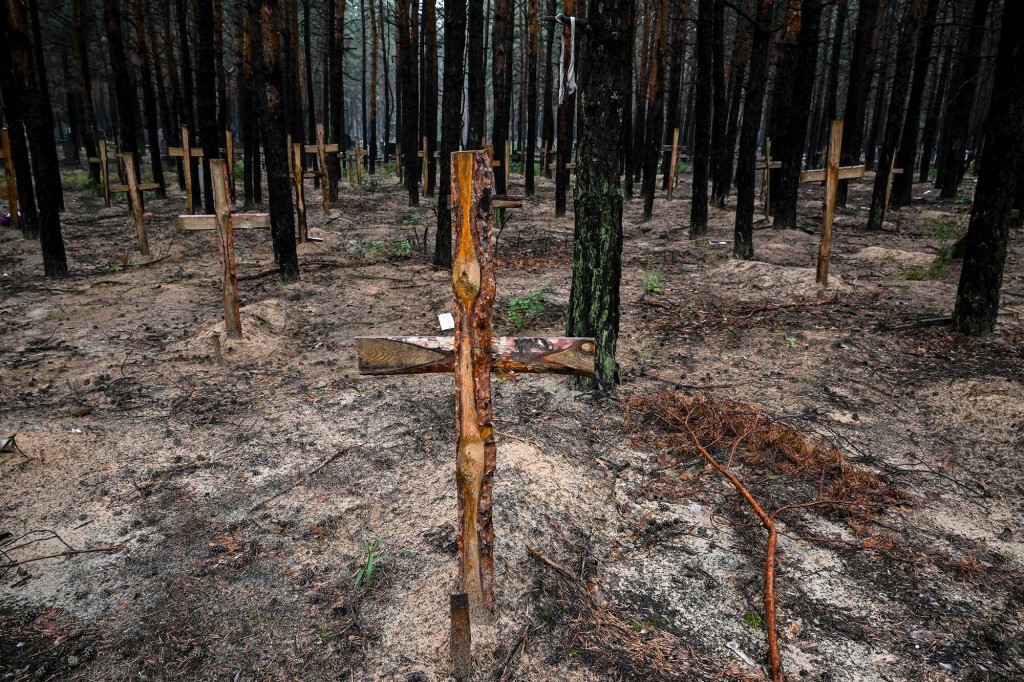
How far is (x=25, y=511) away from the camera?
3.84 meters

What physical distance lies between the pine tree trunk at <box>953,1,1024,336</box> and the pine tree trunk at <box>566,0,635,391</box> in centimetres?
366

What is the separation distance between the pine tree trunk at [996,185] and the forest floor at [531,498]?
1.35 feet

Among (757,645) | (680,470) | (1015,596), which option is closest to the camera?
(757,645)

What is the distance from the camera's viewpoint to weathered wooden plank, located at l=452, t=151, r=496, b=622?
2.30 m

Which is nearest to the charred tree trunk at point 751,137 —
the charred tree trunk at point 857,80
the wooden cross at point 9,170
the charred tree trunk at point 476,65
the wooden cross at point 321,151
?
the charred tree trunk at point 857,80

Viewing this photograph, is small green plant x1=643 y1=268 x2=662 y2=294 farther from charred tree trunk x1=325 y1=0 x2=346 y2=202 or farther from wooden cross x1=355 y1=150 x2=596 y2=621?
charred tree trunk x1=325 y1=0 x2=346 y2=202

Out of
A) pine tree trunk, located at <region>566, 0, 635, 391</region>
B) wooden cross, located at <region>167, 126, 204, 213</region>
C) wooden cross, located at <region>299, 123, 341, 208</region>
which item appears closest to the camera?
pine tree trunk, located at <region>566, 0, 635, 391</region>

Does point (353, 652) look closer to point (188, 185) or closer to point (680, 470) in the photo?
point (680, 470)

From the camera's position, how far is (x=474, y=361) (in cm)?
246

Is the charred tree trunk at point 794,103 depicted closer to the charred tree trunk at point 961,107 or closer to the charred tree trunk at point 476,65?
the charred tree trunk at point 961,107

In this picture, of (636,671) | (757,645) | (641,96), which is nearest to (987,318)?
(757,645)

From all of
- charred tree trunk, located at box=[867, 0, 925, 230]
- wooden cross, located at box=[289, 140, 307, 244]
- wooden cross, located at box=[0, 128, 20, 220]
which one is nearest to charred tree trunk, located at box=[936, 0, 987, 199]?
charred tree trunk, located at box=[867, 0, 925, 230]

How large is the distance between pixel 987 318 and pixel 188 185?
15481 mm

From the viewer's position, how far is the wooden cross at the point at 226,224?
618cm
